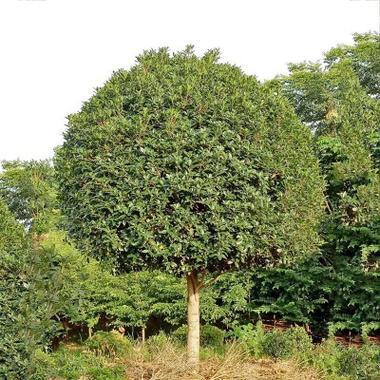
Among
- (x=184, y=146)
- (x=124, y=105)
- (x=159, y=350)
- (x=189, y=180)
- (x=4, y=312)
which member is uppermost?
(x=124, y=105)

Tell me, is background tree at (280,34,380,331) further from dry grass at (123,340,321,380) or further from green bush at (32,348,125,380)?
green bush at (32,348,125,380)

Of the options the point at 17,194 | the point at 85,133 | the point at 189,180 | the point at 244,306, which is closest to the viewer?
the point at 189,180

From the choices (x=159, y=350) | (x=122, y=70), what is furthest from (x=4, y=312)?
(x=122, y=70)

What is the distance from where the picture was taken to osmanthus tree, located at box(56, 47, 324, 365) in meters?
6.90

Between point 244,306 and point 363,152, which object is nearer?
point 363,152

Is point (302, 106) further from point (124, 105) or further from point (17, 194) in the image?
point (124, 105)

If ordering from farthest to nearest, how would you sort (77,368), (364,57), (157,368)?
(364,57) → (77,368) → (157,368)

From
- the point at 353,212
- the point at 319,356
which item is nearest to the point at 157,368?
the point at 319,356

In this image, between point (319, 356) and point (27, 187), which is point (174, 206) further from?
point (27, 187)

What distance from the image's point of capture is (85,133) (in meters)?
7.49

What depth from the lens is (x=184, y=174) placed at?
22.5ft

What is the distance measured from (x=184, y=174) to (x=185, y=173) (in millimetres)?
42

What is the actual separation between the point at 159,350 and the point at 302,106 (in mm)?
21303

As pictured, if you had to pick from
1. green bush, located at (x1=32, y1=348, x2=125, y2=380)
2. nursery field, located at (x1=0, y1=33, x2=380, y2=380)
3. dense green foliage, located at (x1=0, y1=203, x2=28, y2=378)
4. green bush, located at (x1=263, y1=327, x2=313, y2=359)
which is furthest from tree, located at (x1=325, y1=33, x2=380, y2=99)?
dense green foliage, located at (x1=0, y1=203, x2=28, y2=378)
